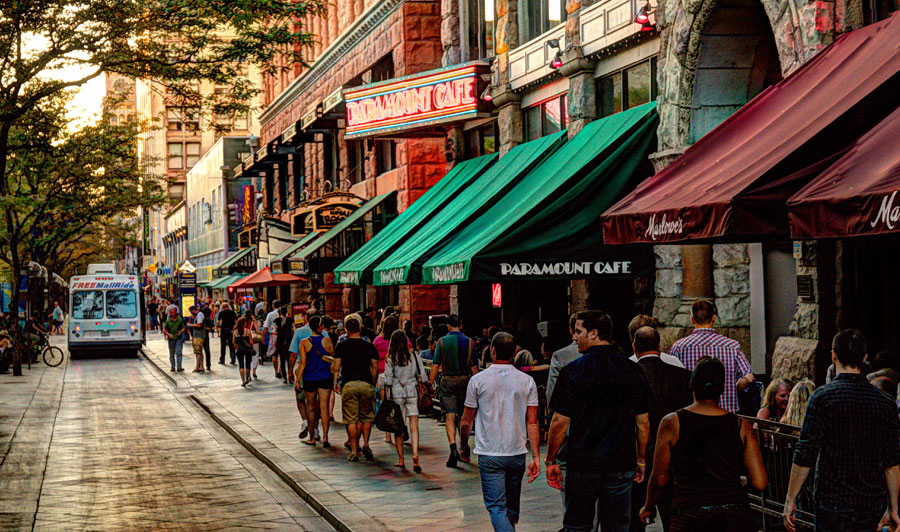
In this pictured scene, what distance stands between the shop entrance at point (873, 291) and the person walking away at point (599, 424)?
183 inches

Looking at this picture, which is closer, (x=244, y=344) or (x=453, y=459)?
(x=453, y=459)

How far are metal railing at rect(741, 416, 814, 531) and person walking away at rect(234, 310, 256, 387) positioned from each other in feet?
60.1

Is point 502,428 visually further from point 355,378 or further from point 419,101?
point 419,101

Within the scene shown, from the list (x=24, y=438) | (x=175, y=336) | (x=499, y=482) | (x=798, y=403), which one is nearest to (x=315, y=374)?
(x=24, y=438)

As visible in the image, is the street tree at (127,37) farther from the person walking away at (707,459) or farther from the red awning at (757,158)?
the person walking away at (707,459)

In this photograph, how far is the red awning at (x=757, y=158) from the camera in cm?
910

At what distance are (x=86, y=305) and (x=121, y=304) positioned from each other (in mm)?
1240

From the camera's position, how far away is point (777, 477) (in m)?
8.59

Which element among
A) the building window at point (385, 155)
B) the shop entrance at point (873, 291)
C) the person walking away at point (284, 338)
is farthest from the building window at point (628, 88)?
the building window at point (385, 155)

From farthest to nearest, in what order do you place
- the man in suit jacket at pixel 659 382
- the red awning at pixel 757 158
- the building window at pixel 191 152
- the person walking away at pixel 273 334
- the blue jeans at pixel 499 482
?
the building window at pixel 191 152
the person walking away at pixel 273 334
the red awning at pixel 757 158
the blue jeans at pixel 499 482
the man in suit jacket at pixel 659 382

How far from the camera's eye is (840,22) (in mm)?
11070

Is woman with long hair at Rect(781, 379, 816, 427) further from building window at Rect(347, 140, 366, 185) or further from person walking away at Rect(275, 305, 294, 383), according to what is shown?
building window at Rect(347, 140, 366, 185)

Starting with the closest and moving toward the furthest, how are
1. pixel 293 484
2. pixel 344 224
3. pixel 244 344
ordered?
pixel 293 484 < pixel 244 344 < pixel 344 224

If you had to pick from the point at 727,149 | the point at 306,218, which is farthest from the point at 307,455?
the point at 306,218
